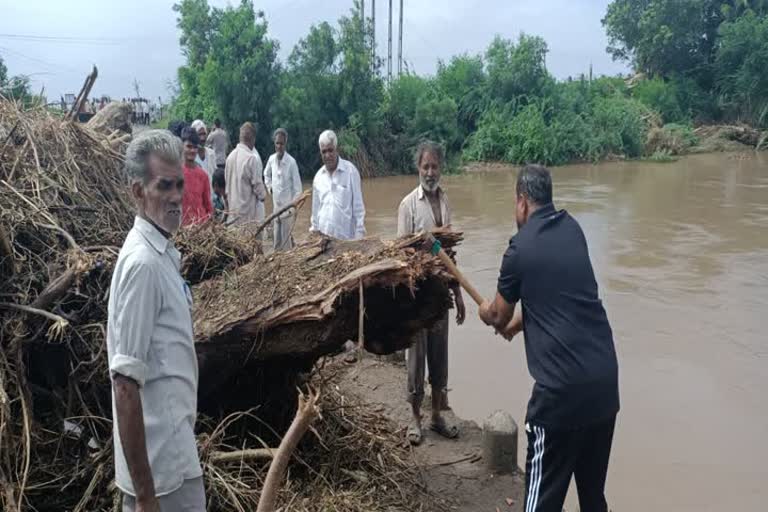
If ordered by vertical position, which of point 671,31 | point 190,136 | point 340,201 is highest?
point 671,31

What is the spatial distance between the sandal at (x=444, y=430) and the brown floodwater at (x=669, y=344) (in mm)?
837

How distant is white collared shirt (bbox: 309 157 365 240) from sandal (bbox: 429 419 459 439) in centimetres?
220

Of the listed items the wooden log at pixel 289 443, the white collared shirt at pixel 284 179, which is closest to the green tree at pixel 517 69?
the white collared shirt at pixel 284 179

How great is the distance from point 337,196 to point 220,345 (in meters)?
3.49

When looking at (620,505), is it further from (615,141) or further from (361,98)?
(615,141)

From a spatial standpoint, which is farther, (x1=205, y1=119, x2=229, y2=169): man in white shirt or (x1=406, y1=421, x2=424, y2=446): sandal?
(x1=205, y1=119, x2=229, y2=169): man in white shirt

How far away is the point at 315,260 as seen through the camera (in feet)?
11.6

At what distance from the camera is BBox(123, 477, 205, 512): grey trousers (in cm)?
211

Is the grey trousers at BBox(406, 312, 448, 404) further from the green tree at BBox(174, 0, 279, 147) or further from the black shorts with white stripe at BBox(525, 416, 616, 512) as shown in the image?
the green tree at BBox(174, 0, 279, 147)

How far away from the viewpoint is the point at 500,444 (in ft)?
14.6

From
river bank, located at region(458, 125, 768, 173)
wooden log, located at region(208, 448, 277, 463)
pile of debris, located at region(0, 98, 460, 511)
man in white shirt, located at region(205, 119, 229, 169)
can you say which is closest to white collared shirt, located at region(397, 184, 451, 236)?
pile of debris, located at region(0, 98, 460, 511)

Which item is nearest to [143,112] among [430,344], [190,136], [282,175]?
[282,175]

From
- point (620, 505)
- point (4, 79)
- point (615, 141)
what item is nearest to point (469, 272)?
point (620, 505)

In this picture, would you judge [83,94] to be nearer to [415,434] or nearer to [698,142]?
[415,434]
